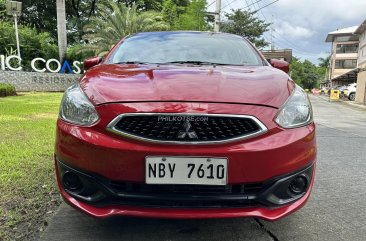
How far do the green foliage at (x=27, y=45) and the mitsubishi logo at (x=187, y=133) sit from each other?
1986cm

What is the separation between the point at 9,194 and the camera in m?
3.00

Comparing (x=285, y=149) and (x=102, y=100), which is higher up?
(x=102, y=100)

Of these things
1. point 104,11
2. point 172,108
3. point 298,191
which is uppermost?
point 104,11

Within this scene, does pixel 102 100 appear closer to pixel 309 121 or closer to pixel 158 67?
pixel 158 67

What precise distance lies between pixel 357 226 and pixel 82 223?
1942mm

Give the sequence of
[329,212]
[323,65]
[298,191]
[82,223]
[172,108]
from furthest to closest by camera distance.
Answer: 1. [323,65]
2. [329,212]
3. [82,223]
4. [298,191]
5. [172,108]

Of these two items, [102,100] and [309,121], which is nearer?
[102,100]

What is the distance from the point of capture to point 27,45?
67.5 ft

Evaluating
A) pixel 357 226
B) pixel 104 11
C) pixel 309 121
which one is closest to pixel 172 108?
pixel 309 121

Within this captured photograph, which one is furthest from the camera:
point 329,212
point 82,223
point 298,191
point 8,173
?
point 8,173

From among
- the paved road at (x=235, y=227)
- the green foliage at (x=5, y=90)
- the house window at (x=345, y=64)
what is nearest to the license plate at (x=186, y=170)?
the paved road at (x=235, y=227)

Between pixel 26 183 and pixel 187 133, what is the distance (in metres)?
1.99

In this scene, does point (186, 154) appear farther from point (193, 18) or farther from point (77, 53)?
point (193, 18)

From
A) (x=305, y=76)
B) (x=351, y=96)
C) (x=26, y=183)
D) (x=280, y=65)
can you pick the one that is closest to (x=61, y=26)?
(x=26, y=183)
